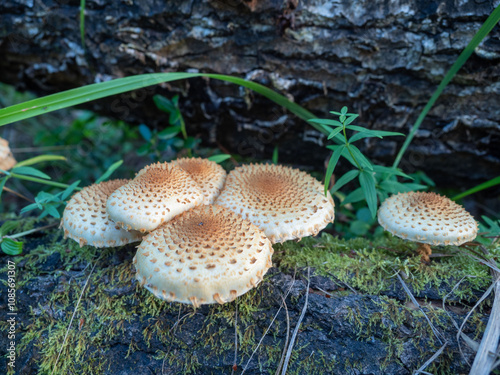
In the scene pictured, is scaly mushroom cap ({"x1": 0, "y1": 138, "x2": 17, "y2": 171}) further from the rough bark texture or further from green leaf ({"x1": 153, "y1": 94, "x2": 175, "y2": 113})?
green leaf ({"x1": 153, "y1": 94, "x2": 175, "y2": 113})

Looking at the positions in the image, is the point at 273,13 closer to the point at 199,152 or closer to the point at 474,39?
the point at 474,39

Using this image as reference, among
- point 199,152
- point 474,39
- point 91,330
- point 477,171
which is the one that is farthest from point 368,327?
point 199,152

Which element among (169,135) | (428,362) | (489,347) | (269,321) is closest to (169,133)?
(169,135)

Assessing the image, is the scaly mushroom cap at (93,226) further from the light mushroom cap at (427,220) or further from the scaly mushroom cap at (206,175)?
the light mushroom cap at (427,220)

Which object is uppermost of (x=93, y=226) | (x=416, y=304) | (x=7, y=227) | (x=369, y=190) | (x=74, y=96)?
(x=74, y=96)

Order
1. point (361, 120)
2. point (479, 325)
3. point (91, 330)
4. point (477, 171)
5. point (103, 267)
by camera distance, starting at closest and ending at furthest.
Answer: point (479, 325), point (91, 330), point (103, 267), point (361, 120), point (477, 171)

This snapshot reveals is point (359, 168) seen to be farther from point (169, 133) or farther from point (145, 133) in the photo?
point (145, 133)
